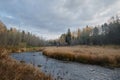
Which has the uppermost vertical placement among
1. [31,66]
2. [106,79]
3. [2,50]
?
[2,50]

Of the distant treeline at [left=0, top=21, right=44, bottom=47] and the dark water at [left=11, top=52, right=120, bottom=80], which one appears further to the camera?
the dark water at [left=11, top=52, right=120, bottom=80]

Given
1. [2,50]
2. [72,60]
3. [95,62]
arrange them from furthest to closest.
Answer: [72,60] → [95,62] → [2,50]

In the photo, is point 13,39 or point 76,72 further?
point 13,39

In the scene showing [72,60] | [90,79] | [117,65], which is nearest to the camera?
[90,79]

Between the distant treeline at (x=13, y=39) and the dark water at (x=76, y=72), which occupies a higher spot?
the distant treeline at (x=13, y=39)

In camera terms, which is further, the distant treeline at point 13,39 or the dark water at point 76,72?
the dark water at point 76,72

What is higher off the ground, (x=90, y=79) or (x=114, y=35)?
(x=114, y=35)

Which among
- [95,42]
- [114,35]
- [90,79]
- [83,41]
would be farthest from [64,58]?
[83,41]

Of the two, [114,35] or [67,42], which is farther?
[67,42]

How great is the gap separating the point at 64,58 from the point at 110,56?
710cm

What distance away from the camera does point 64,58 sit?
27.0 meters

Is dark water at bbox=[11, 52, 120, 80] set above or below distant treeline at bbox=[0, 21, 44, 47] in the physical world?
below

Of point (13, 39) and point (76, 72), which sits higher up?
point (13, 39)

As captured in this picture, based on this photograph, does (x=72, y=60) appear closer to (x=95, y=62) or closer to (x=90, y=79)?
(x=95, y=62)
